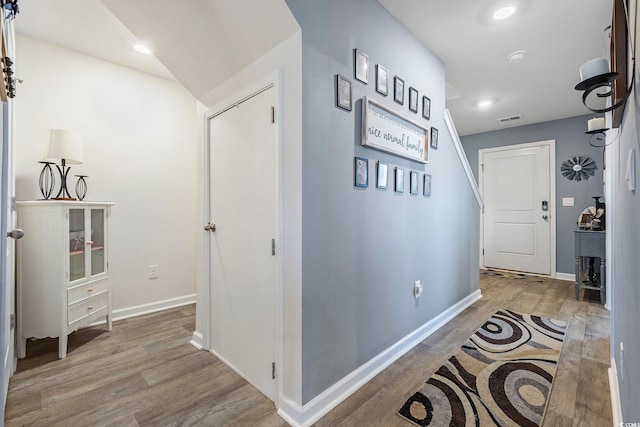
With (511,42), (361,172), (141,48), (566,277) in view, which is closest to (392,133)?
(361,172)

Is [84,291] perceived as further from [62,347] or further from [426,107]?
[426,107]

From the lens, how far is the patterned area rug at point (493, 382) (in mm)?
1508

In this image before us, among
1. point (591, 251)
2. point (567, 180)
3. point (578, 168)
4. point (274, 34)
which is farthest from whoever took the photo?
point (567, 180)

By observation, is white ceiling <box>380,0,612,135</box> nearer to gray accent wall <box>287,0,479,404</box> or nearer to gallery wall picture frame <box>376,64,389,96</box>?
gray accent wall <box>287,0,479,404</box>

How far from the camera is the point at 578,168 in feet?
14.2

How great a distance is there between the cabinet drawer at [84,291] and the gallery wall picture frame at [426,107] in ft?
9.94

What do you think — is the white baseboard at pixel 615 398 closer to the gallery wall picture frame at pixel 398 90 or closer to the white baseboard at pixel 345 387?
the white baseboard at pixel 345 387

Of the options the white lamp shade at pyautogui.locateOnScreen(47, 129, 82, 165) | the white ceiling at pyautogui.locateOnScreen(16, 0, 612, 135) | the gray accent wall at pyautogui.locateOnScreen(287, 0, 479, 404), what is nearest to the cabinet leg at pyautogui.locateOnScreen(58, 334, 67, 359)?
the white lamp shade at pyautogui.locateOnScreen(47, 129, 82, 165)

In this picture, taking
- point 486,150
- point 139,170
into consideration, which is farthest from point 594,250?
point 139,170

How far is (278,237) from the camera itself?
1554 millimetres

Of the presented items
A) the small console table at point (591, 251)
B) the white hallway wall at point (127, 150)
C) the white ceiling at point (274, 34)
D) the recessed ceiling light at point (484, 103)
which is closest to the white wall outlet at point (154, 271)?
the white hallway wall at point (127, 150)

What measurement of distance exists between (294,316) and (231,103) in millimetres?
1397

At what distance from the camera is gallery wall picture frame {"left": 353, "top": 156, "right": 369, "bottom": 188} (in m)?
1.74

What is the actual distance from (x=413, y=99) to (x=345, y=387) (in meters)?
2.06
